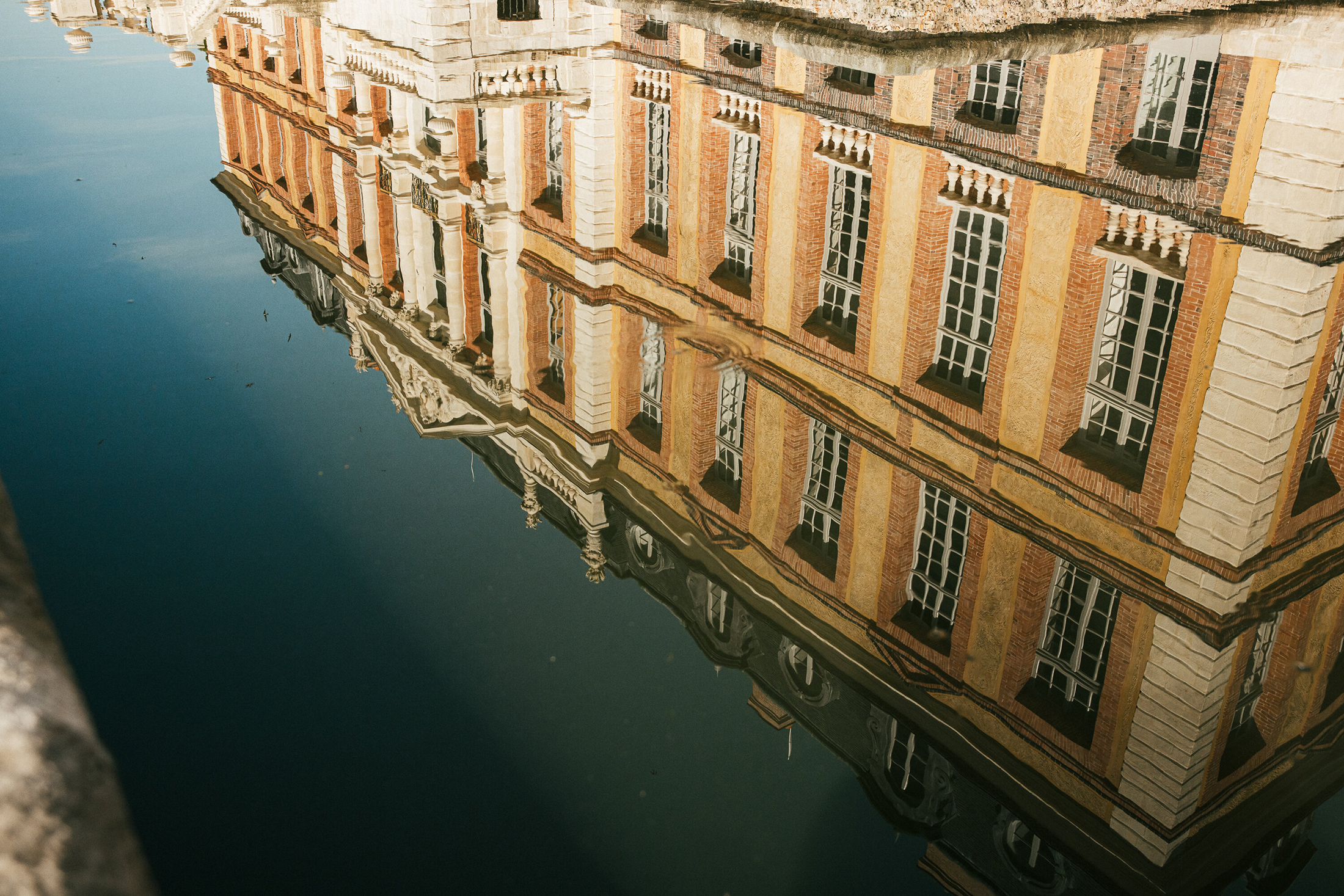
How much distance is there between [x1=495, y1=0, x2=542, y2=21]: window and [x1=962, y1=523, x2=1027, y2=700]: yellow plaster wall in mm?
17626

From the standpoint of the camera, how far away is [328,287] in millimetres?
20109

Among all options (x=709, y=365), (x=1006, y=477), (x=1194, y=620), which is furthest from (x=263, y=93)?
(x=1194, y=620)

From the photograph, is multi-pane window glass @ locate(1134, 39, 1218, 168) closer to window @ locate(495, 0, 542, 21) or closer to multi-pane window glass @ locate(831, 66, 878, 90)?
multi-pane window glass @ locate(831, 66, 878, 90)

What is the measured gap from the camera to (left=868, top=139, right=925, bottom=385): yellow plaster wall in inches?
642

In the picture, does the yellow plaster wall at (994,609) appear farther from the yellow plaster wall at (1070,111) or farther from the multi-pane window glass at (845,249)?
the yellow plaster wall at (1070,111)

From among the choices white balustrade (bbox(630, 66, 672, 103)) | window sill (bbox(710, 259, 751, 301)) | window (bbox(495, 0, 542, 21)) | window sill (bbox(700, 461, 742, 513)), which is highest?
window (bbox(495, 0, 542, 21))

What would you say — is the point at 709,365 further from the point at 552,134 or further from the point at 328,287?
the point at 552,134

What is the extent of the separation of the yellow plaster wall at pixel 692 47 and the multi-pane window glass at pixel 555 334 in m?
6.14

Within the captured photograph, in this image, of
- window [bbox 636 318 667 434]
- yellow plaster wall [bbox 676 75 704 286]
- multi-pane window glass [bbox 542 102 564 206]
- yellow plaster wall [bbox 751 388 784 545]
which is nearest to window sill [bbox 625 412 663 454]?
window [bbox 636 318 667 434]

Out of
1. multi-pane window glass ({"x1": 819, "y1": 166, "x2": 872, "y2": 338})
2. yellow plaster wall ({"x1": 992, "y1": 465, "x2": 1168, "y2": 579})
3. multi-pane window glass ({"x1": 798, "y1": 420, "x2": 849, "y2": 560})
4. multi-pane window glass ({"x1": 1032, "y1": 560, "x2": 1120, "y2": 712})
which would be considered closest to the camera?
multi-pane window glass ({"x1": 1032, "y1": 560, "x2": 1120, "y2": 712})

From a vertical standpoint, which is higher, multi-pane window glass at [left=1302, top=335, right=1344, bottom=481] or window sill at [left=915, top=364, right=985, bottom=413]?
multi-pane window glass at [left=1302, top=335, right=1344, bottom=481]

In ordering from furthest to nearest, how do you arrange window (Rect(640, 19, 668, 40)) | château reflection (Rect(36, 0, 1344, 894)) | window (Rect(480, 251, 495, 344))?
1. window (Rect(640, 19, 668, 40))
2. window (Rect(480, 251, 495, 344))
3. château reflection (Rect(36, 0, 1344, 894))

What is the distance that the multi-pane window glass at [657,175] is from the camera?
71.1 ft

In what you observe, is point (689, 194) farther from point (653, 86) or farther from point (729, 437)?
point (729, 437)
